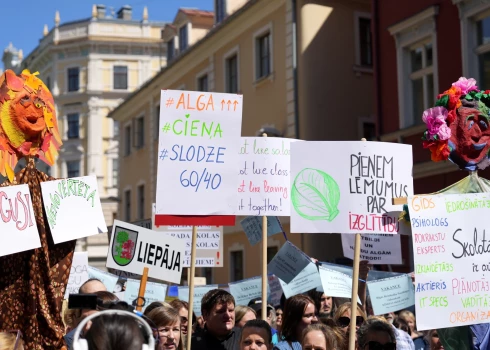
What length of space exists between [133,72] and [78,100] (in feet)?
10.3

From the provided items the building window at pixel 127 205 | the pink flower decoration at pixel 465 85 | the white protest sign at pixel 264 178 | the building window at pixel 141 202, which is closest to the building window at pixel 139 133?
the building window at pixel 141 202

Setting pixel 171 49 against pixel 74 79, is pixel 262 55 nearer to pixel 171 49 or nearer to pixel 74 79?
pixel 171 49

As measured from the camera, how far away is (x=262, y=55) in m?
24.4

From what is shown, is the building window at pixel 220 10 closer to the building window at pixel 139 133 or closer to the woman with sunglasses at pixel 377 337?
the building window at pixel 139 133

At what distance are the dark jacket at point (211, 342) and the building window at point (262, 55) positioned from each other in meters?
17.1

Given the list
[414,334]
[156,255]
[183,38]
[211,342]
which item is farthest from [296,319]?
[183,38]

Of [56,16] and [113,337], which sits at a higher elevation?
[56,16]

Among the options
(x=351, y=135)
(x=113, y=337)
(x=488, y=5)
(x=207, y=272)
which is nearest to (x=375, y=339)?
(x=113, y=337)

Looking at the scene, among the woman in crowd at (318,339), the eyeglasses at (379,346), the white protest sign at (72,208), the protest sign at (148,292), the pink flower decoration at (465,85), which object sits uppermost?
the pink flower decoration at (465,85)

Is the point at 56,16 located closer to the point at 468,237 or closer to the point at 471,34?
the point at 471,34

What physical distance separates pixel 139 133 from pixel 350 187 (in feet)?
92.3

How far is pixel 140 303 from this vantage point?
496 centimetres

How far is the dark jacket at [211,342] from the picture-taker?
274 inches

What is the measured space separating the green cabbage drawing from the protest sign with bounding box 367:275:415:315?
2.45 metres
